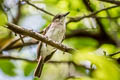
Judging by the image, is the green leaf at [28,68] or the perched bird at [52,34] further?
the perched bird at [52,34]

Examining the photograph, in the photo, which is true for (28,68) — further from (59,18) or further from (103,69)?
(103,69)

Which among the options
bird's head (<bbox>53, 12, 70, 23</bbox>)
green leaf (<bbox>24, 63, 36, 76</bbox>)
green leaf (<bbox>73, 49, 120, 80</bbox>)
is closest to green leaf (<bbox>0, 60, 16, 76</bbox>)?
green leaf (<bbox>24, 63, 36, 76</bbox>)

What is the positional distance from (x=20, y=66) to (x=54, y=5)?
67 cm

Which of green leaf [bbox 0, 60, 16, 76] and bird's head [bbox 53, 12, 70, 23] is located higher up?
bird's head [bbox 53, 12, 70, 23]

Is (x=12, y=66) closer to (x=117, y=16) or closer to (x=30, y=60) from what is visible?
(x=30, y=60)

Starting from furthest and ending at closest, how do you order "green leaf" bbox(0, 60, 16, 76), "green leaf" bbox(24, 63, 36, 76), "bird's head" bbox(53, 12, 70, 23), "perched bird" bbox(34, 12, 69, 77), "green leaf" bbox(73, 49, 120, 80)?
"bird's head" bbox(53, 12, 70, 23) < "perched bird" bbox(34, 12, 69, 77) < "green leaf" bbox(0, 60, 16, 76) < "green leaf" bbox(24, 63, 36, 76) < "green leaf" bbox(73, 49, 120, 80)

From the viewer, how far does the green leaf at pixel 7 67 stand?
271 cm

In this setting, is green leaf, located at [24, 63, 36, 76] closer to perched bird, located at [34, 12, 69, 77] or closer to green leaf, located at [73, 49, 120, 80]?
perched bird, located at [34, 12, 69, 77]

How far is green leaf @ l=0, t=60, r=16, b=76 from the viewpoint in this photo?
8.91 feet

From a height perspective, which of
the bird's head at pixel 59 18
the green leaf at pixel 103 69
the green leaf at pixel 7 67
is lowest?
the green leaf at pixel 7 67

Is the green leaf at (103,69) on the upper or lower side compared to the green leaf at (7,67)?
upper

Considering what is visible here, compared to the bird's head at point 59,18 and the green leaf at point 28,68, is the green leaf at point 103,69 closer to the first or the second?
the green leaf at point 28,68

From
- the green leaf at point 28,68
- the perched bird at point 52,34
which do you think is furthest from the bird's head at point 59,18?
the green leaf at point 28,68

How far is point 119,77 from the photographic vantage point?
82cm
